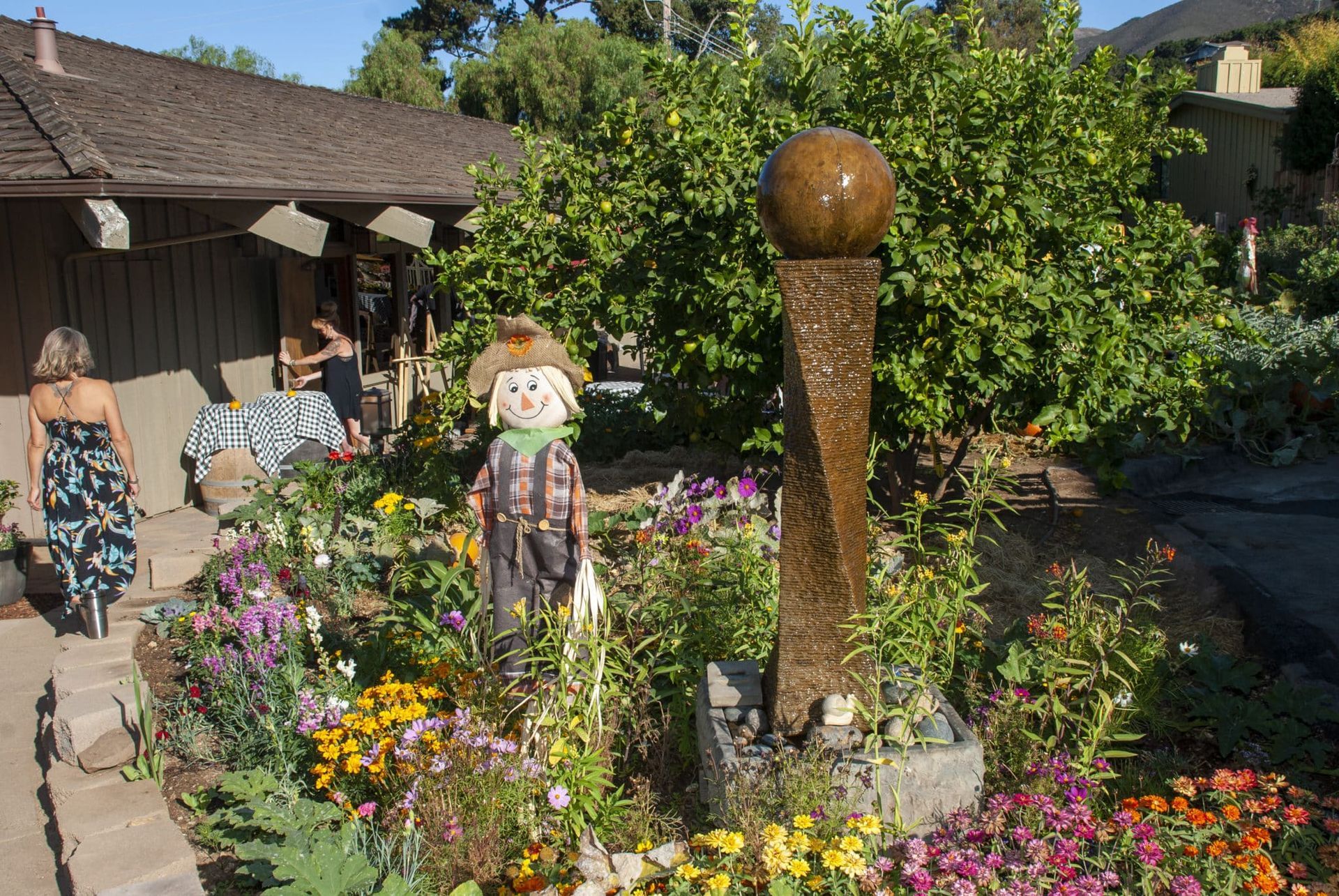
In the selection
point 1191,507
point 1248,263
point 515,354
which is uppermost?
point 1248,263

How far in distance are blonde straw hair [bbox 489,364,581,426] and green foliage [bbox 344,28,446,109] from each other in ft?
84.9

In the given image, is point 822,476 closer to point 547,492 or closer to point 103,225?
point 547,492

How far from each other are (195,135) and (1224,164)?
71.3 feet

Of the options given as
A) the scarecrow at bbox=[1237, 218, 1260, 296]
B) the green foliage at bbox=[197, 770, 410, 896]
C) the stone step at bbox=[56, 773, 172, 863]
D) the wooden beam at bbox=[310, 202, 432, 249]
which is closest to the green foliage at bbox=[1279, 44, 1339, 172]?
the scarecrow at bbox=[1237, 218, 1260, 296]

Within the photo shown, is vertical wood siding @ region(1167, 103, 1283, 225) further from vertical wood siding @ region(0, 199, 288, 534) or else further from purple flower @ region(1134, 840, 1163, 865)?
purple flower @ region(1134, 840, 1163, 865)

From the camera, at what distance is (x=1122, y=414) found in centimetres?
586

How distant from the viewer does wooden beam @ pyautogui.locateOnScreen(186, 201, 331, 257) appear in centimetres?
720

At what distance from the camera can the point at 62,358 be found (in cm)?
515

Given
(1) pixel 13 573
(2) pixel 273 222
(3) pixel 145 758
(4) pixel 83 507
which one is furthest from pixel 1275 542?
(1) pixel 13 573

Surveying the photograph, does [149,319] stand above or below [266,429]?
above

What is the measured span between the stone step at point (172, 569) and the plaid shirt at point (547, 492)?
8.62 ft

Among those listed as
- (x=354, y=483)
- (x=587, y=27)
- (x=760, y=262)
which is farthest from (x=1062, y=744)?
(x=587, y=27)

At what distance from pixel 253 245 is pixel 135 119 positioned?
1.69m

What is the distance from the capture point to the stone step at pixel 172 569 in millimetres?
5898
